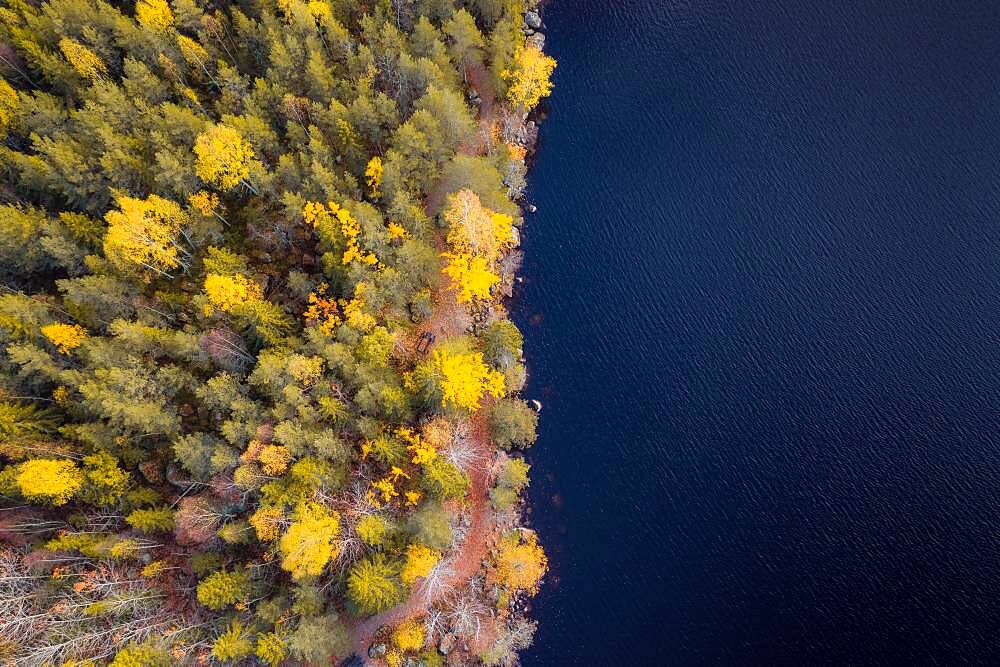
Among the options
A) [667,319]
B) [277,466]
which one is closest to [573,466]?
[667,319]

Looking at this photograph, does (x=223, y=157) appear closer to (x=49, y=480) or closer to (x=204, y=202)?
(x=204, y=202)

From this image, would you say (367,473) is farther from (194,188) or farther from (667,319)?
(667,319)

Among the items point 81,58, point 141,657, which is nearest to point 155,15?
point 81,58

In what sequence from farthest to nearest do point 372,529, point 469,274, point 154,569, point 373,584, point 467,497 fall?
point 467,497
point 469,274
point 372,529
point 373,584
point 154,569

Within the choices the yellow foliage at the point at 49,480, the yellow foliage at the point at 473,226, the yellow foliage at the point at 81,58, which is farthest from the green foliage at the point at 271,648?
the yellow foliage at the point at 81,58

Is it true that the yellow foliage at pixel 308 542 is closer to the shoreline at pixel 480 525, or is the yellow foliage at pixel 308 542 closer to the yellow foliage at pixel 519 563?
the shoreline at pixel 480 525

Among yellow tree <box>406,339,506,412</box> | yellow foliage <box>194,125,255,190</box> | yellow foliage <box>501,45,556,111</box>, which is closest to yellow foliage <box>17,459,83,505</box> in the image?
yellow foliage <box>194,125,255,190</box>
